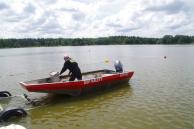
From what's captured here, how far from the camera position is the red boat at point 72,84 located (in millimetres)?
13926

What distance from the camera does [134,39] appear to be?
15288 cm

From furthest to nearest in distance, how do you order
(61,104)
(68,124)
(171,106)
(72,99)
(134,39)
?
(134,39)
(72,99)
(61,104)
(171,106)
(68,124)

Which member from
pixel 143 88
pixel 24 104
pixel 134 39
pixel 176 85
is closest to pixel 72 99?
pixel 24 104

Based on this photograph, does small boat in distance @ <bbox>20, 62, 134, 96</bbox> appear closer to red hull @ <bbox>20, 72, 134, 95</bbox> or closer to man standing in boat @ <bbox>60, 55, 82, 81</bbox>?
red hull @ <bbox>20, 72, 134, 95</bbox>

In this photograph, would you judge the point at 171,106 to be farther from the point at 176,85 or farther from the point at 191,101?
the point at 176,85

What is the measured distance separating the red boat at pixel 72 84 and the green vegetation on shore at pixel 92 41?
12230 cm

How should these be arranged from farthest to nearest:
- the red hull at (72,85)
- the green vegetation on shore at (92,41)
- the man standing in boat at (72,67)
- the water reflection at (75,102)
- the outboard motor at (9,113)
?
the green vegetation on shore at (92,41)
the man standing in boat at (72,67)
the red hull at (72,85)
the water reflection at (75,102)
the outboard motor at (9,113)

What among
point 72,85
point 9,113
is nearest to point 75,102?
point 72,85

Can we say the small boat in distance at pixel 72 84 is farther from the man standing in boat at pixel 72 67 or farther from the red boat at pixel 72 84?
the man standing in boat at pixel 72 67

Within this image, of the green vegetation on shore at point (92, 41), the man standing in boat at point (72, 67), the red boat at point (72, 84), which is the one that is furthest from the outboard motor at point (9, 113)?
the green vegetation on shore at point (92, 41)

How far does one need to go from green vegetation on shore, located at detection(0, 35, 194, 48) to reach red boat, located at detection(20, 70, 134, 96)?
401 ft

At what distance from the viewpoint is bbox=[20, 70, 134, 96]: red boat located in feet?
45.7

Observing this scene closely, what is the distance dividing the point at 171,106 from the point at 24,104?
7.28 metres

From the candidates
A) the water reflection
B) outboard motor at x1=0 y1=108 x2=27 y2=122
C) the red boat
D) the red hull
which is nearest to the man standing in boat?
the red boat
